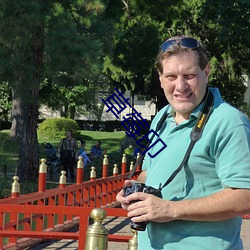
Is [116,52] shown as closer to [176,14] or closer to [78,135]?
[176,14]

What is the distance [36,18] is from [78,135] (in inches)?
1007

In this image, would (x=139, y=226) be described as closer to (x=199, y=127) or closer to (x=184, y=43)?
(x=199, y=127)

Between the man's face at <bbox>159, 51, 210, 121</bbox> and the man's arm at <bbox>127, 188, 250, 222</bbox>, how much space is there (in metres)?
0.39

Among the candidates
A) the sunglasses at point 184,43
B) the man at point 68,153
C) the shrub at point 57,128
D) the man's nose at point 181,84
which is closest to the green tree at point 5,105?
the shrub at point 57,128

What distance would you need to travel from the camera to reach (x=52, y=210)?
616 centimetres

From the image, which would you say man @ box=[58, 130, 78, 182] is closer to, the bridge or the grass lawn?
the grass lawn

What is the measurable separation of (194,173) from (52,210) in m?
3.58

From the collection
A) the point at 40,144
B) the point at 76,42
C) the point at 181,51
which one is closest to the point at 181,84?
the point at 181,51

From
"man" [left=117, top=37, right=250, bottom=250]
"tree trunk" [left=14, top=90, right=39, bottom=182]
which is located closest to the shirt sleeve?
"man" [left=117, top=37, right=250, bottom=250]

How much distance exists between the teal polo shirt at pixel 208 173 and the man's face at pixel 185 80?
48 millimetres

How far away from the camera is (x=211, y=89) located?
9.69ft

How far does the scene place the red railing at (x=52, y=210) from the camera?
20.0ft

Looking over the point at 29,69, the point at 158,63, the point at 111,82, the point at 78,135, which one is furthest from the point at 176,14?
the point at 158,63

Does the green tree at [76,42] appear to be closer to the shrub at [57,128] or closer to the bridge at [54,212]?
the bridge at [54,212]
